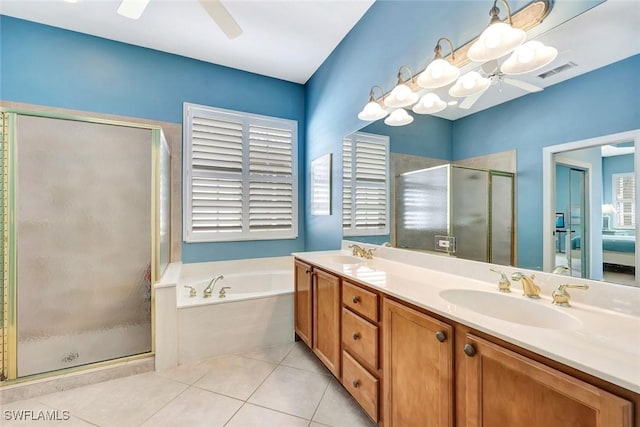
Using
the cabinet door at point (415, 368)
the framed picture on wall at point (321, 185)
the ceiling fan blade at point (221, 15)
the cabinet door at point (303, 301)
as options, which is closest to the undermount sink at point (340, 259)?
the cabinet door at point (303, 301)

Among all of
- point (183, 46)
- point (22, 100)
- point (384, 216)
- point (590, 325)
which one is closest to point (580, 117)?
point (590, 325)

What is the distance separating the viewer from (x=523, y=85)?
1.23 metres

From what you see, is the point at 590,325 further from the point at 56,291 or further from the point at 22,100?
the point at 22,100

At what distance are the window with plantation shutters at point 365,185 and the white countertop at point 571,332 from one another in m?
0.89

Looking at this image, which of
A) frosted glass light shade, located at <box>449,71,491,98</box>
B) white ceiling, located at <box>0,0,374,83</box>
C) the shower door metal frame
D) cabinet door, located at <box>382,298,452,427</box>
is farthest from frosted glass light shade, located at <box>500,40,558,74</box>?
the shower door metal frame

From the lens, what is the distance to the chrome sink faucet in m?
1.10

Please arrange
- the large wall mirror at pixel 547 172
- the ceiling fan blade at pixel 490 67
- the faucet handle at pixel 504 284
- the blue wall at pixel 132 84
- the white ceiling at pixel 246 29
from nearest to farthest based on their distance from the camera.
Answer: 1. the large wall mirror at pixel 547 172
2. the faucet handle at pixel 504 284
3. the ceiling fan blade at pixel 490 67
4. the white ceiling at pixel 246 29
5. the blue wall at pixel 132 84

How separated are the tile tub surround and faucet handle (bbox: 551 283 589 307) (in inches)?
74.5

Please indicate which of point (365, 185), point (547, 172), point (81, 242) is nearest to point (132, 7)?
point (81, 242)

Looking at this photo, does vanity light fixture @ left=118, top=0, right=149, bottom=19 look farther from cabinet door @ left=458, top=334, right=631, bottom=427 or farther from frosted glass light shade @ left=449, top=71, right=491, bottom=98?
cabinet door @ left=458, top=334, right=631, bottom=427

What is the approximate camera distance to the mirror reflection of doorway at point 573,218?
3.53 feet

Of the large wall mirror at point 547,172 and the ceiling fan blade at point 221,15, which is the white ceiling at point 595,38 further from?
the ceiling fan blade at point 221,15

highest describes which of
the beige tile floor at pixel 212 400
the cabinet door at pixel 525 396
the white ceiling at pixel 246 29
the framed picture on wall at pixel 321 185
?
the white ceiling at pixel 246 29

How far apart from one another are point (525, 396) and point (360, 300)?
2.63ft
